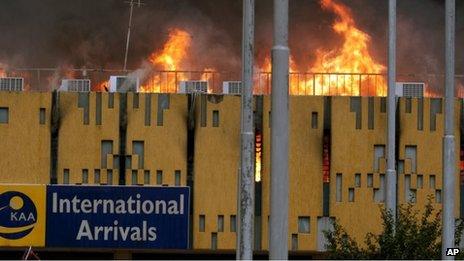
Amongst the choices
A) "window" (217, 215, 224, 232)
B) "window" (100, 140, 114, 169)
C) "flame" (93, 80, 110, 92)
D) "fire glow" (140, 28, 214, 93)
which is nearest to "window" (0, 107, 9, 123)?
"window" (100, 140, 114, 169)

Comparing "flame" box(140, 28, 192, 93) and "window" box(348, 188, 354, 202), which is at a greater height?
"flame" box(140, 28, 192, 93)

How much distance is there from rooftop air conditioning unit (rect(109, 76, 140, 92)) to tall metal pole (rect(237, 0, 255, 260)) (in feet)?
56.3

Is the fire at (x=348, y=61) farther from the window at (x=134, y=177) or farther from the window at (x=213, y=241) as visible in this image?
the window at (x=134, y=177)

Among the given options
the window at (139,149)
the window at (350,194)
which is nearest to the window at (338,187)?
the window at (350,194)

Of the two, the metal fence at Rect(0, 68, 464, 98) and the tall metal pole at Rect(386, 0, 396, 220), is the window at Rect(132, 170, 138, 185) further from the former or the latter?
the tall metal pole at Rect(386, 0, 396, 220)

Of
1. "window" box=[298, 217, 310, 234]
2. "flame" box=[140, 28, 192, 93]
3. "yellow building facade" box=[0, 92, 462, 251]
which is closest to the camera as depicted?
A: "yellow building facade" box=[0, 92, 462, 251]

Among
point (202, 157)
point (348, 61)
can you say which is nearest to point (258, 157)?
point (202, 157)

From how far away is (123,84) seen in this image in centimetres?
3931

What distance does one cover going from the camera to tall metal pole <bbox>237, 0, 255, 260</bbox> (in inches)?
823

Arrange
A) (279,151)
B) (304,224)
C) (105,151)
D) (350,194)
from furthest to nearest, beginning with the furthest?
(350,194) < (304,224) < (105,151) < (279,151)

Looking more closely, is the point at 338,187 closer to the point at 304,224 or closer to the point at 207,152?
the point at 304,224

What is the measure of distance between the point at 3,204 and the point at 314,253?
12.0 m

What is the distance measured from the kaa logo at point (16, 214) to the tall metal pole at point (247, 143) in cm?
1744

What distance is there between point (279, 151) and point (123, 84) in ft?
87.1
